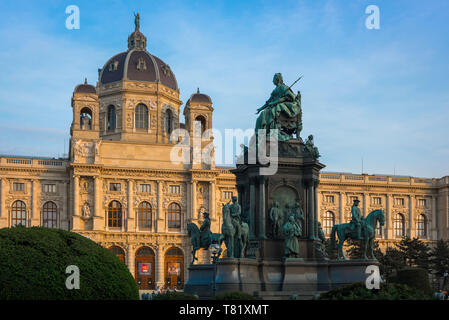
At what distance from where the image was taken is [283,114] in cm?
2608

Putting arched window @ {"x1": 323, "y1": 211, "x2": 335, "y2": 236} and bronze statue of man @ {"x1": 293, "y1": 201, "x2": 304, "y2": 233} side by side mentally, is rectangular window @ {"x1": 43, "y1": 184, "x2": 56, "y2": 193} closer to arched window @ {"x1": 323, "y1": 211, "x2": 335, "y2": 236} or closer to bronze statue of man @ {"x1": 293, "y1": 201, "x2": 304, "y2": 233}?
arched window @ {"x1": 323, "y1": 211, "x2": 335, "y2": 236}

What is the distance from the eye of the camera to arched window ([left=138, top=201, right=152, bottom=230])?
75650mm

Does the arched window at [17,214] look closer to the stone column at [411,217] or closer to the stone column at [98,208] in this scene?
the stone column at [98,208]

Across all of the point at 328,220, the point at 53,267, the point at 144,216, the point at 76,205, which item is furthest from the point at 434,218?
the point at 53,267

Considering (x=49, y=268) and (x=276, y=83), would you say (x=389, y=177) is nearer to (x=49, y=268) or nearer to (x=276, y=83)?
(x=276, y=83)

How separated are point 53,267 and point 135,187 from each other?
58.7 metres

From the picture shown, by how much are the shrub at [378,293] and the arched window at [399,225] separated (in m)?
72.8

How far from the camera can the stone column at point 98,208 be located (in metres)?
72.4

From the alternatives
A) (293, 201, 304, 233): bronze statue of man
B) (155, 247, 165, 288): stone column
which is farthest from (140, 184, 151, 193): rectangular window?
(293, 201, 304, 233): bronze statue of man

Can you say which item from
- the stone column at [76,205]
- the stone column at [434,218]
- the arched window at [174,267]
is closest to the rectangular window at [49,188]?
the stone column at [76,205]

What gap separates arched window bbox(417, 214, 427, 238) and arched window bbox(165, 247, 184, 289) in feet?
104

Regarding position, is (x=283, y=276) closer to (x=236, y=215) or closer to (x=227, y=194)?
(x=236, y=215)
